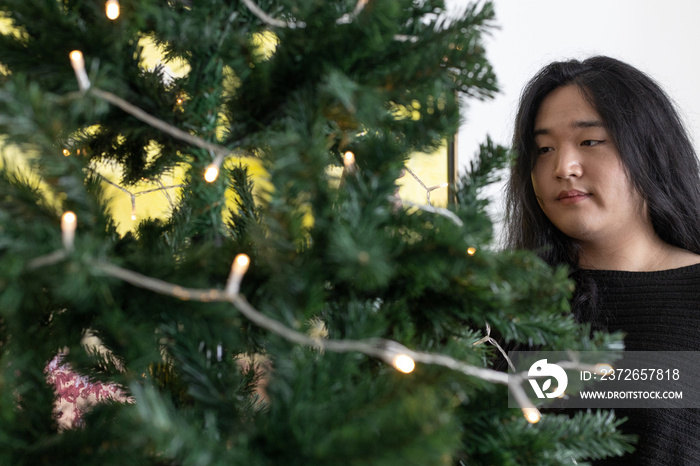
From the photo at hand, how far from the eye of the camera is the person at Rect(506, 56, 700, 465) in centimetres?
109

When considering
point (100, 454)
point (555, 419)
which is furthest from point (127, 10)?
point (555, 419)

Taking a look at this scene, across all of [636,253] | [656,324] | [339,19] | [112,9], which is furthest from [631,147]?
[112,9]

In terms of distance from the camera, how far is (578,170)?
108 cm

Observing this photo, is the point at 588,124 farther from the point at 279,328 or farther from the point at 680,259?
the point at 279,328

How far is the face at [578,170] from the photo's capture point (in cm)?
110

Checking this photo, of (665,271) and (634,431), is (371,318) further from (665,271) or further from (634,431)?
(665,271)

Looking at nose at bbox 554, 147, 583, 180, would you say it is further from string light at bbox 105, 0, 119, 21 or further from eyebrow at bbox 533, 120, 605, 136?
string light at bbox 105, 0, 119, 21

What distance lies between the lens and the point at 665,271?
118 centimetres

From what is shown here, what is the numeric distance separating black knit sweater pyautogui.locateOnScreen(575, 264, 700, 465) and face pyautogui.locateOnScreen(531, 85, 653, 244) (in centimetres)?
14

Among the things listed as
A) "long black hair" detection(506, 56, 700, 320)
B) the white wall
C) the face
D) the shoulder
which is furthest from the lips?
the white wall

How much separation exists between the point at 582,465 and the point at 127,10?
456 mm

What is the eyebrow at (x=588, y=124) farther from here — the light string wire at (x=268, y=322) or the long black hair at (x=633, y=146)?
the light string wire at (x=268, y=322)

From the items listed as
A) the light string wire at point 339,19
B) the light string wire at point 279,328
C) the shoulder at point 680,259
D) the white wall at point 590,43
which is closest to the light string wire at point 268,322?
the light string wire at point 279,328
